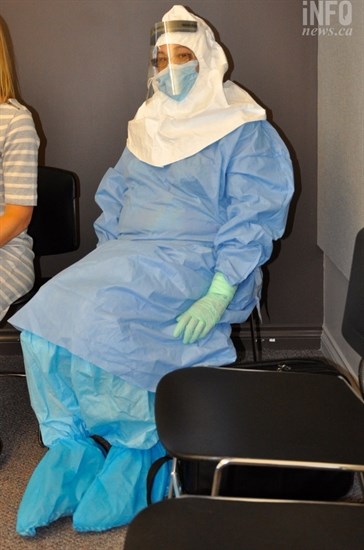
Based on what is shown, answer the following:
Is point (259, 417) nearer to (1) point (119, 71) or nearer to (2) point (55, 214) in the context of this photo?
(2) point (55, 214)

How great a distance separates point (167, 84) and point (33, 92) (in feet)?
2.76

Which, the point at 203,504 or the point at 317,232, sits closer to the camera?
the point at 203,504

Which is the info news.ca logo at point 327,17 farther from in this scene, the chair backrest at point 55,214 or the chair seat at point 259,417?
the chair seat at point 259,417

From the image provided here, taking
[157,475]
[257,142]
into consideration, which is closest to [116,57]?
[257,142]

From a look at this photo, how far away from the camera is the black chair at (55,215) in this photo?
7.34 feet

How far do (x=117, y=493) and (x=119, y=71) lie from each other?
1567 mm

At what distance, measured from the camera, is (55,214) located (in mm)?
2270

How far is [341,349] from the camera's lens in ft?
8.11

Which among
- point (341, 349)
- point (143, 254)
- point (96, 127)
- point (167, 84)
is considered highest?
point (167, 84)

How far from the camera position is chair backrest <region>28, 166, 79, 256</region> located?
88.1 inches

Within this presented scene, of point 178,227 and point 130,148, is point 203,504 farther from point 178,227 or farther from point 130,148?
point 130,148

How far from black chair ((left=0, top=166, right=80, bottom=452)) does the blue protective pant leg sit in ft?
1.79

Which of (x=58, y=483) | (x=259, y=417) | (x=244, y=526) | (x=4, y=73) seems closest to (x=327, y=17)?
(x=4, y=73)

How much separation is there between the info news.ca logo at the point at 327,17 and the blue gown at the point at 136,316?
577 millimetres
